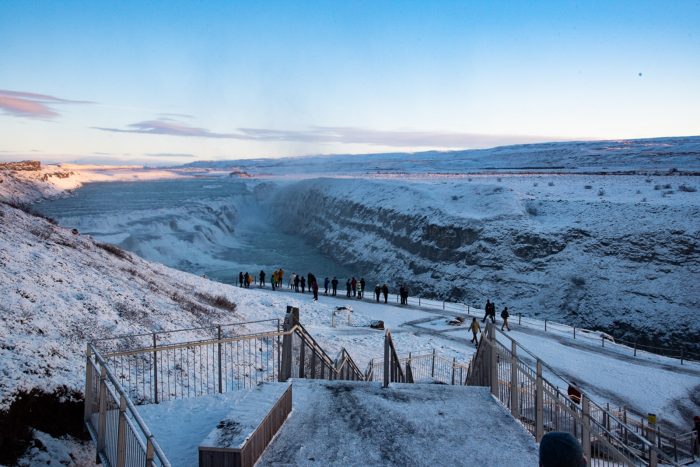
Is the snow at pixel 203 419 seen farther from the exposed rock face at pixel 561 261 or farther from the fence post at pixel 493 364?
the exposed rock face at pixel 561 261

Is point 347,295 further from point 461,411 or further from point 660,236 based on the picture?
point 461,411

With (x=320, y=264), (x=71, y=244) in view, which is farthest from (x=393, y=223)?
(x=71, y=244)

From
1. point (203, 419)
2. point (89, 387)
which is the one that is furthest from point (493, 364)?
point (89, 387)

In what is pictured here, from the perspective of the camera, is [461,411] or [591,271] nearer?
[461,411]

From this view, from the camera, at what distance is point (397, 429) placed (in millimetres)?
7773

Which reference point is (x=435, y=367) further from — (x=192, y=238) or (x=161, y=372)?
(x=192, y=238)

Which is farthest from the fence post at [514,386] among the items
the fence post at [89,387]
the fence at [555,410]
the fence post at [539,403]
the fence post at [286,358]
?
the fence post at [89,387]

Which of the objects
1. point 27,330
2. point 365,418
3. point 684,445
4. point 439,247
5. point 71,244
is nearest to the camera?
point 365,418

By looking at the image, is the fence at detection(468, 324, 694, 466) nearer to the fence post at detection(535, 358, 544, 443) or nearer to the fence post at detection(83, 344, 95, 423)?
the fence post at detection(535, 358, 544, 443)

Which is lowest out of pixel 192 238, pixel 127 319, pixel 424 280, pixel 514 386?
pixel 424 280

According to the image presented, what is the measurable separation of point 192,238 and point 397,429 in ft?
201

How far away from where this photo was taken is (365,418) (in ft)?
26.7

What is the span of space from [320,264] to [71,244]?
38784 mm

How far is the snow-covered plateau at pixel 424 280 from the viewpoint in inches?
449
